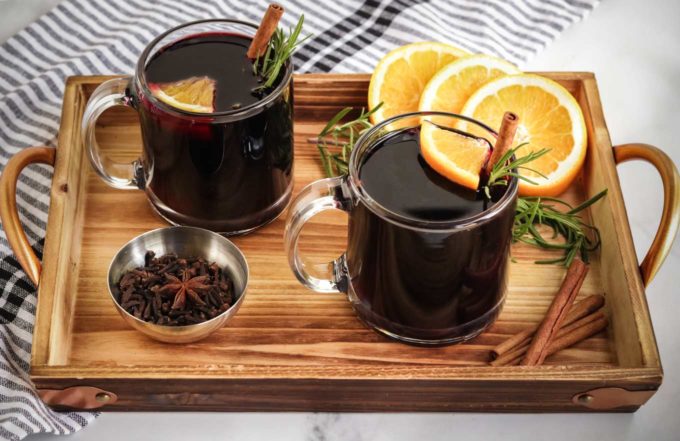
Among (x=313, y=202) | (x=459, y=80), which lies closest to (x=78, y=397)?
(x=313, y=202)

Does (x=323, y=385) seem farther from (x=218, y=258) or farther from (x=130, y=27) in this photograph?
(x=130, y=27)

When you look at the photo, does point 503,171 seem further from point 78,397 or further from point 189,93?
point 78,397

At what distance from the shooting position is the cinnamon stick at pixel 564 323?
1342 millimetres

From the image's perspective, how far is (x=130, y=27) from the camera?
1.96m

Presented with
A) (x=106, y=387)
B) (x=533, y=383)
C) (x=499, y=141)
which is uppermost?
(x=499, y=141)

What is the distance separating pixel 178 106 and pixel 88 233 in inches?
12.5

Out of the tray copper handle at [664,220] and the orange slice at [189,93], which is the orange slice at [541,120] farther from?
the orange slice at [189,93]

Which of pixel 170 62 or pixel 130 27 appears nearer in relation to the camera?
pixel 170 62

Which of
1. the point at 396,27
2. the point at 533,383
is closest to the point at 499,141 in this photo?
the point at 533,383

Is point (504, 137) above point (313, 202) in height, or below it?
above

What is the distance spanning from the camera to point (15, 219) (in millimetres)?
1401

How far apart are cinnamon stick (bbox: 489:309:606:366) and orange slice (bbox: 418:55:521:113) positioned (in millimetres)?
408

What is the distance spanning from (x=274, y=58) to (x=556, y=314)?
564 mm

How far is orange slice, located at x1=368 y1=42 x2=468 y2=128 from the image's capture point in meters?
1.59
